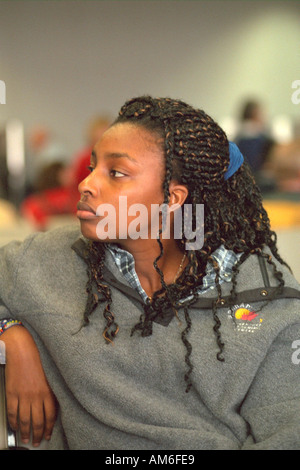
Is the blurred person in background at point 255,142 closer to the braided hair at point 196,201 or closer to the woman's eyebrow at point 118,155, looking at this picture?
the braided hair at point 196,201

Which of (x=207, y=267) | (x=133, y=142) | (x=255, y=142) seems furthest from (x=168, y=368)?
(x=255, y=142)

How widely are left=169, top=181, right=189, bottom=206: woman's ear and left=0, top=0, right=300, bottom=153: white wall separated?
5820 mm

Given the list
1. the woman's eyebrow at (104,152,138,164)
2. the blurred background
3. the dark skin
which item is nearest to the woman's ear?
the dark skin

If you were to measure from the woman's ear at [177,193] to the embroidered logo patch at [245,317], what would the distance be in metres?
0.26

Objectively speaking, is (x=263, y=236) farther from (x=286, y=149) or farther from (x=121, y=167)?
(x=286, y=149)

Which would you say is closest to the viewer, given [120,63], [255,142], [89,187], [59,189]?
[89,187]

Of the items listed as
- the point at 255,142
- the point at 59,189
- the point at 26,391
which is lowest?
the point at 59,189

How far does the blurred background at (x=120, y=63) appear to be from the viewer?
20.9ft

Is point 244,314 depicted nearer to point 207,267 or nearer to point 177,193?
point 207,267

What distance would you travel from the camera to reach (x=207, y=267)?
1.17 metres

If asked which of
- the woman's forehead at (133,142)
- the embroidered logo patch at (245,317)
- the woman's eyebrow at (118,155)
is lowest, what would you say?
the embroidered logo patch at (245,317)

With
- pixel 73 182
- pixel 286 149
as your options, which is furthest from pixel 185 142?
pixel 286 149

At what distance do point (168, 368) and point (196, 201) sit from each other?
37 cm

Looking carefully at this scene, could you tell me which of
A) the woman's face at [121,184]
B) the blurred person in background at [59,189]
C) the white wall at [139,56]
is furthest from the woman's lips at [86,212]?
the white wall at [139,56]
